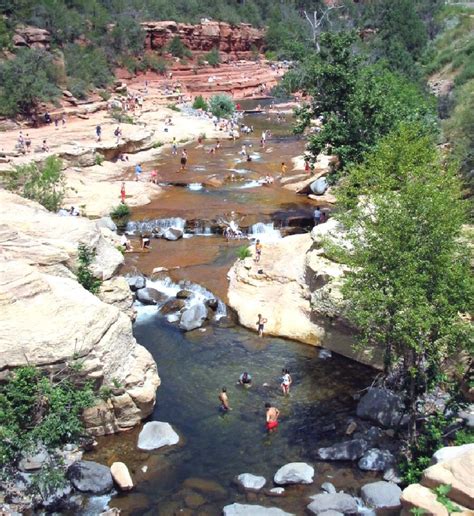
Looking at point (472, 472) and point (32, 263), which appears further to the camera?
point (32, 263)

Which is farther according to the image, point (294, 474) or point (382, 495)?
point (294, 474)

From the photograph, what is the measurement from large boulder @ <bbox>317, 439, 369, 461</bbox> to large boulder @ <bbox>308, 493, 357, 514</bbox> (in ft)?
5.74

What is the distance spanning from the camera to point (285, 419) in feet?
61.1

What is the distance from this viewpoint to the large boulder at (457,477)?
11242 mm

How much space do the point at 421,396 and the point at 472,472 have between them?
21.3 ft

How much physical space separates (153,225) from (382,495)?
2211 centimetres

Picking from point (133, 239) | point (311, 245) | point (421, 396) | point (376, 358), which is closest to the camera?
point (421, 396)

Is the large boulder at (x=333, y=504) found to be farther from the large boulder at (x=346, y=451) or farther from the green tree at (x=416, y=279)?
the green tree at (x=416, y=279)

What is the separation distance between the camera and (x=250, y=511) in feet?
47.2

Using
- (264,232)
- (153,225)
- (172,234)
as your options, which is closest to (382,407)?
(264,232)

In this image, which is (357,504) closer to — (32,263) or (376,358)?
(376,358)

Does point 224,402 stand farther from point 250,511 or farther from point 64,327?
point 64,327

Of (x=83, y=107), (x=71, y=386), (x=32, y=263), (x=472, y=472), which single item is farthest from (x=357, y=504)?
(x=83, y=107)

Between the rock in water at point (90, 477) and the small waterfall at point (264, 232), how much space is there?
18267 millimetres
